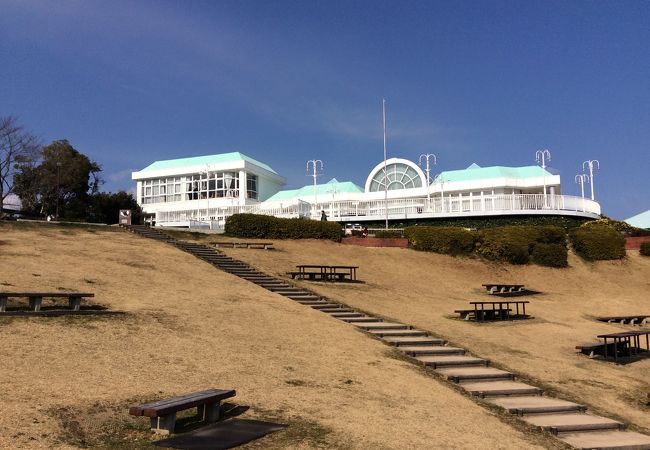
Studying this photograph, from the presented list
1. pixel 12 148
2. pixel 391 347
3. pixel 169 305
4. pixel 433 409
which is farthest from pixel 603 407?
pixel 12 148

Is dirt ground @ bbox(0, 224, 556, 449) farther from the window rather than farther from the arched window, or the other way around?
the window

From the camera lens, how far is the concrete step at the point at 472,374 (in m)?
10.7

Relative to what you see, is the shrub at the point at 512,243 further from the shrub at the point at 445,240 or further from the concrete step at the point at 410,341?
the concrete step at the point at 410,341

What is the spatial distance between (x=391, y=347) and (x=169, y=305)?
5618 millimetres

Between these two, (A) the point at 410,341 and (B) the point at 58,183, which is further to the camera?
(B) the point at 58,183

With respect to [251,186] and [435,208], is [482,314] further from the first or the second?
[251,186]

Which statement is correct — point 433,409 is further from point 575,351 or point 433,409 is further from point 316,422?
point 575,351

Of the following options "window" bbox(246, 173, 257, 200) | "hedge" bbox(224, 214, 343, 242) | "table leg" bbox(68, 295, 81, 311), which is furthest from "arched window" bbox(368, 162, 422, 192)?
"table leg" bbox(68, 295, 81, 311)

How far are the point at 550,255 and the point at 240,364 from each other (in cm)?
2594

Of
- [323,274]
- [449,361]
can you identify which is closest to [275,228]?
[323,274]

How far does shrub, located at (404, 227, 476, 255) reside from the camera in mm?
31359

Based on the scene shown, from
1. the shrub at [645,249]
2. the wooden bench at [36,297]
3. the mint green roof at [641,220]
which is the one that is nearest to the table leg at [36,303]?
the wooden bench at [36,297]

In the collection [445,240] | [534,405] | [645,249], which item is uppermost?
[445,240]

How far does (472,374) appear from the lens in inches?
428
